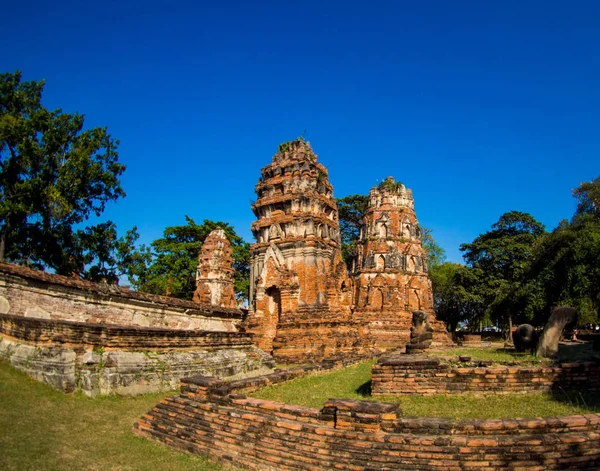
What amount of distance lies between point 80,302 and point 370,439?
11730 mm

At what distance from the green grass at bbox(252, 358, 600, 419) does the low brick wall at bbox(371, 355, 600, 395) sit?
214 millimetres

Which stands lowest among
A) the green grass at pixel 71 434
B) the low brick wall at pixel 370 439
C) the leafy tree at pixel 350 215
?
the green grass at pixel 71 434

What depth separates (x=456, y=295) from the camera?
150 ft

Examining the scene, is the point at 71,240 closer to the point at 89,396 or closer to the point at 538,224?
the point at 89,396

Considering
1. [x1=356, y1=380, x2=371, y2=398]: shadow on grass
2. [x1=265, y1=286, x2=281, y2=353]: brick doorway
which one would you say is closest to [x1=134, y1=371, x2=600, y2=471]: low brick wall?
[x1=356, y1=380, x2=371, y2=398]: shadow on grass

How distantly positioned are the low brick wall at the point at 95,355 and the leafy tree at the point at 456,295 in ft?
124

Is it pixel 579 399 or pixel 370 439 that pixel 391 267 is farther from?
pixel 370 439

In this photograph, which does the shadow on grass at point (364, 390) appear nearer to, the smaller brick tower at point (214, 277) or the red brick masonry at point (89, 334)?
the red brick masonry at point (89, 334)

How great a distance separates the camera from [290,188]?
2492 centimetres

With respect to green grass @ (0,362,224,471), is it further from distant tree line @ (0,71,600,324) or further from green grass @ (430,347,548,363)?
distant tree line @ (0,71,600,324)

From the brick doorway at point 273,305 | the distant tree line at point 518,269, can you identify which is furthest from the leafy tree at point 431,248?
the brick doorway at point 273,305

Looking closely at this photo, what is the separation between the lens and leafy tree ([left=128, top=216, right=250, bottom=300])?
36.7 meters

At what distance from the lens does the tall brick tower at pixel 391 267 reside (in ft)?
96.3

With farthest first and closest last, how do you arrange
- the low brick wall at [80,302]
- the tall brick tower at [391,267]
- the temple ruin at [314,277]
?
the tall brick tower at [391,267] < the temple ruin at [314,277] < the low brick wall at [80,302]
